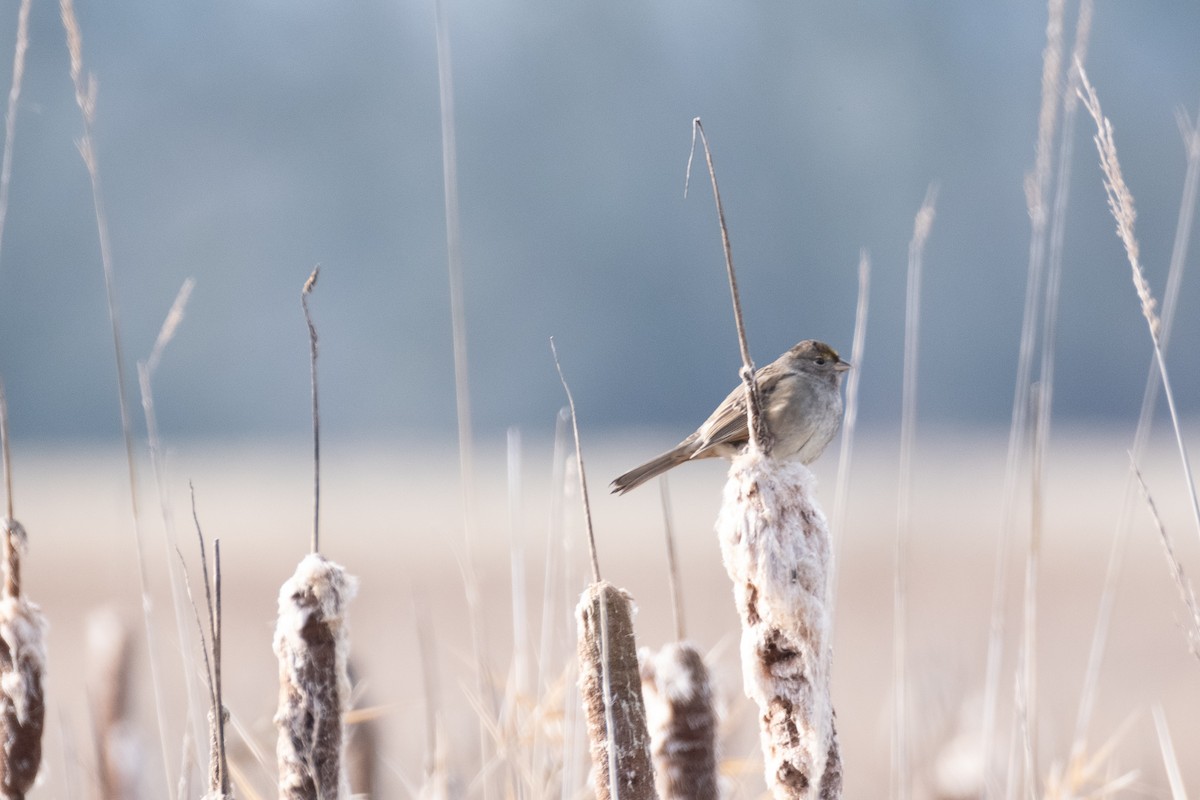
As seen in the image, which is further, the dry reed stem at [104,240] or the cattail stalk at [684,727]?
the dry reed stem at [104,240]

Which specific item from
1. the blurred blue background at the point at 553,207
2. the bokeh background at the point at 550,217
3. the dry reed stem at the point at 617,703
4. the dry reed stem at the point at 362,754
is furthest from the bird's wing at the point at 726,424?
the blurred blue background at the point at 553,207

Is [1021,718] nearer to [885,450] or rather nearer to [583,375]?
[885,450]

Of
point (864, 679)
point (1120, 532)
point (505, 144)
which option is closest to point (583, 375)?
point (505, 144)

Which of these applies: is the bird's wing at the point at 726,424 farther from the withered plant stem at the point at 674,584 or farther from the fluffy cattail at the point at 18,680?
the fluffy cattail at the point at 18,680

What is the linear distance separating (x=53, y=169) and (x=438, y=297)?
19587 mm

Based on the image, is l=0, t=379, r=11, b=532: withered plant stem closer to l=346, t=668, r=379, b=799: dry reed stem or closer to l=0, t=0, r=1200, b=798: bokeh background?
l=346, t=668, r=379, b=799: dry reed stem

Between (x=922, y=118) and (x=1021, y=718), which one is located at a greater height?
(x=922, y=118)

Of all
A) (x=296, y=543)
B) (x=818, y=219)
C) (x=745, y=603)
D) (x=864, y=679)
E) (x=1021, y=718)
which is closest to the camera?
(x=745, y=603)

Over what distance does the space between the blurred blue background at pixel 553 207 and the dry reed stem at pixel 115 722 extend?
50.5 meters

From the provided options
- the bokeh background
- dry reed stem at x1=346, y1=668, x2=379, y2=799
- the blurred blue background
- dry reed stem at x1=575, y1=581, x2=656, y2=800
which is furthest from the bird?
the blurred blue background

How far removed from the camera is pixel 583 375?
209 ft

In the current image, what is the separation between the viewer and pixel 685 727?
178 centimetres

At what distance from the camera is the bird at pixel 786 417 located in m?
3.43

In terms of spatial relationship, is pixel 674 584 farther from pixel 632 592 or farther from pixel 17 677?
pixel 632 592
